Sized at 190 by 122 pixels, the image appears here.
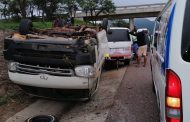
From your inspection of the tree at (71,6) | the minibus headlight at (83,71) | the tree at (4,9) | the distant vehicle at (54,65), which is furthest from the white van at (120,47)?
the tree at (71,6)

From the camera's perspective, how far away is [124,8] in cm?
7475

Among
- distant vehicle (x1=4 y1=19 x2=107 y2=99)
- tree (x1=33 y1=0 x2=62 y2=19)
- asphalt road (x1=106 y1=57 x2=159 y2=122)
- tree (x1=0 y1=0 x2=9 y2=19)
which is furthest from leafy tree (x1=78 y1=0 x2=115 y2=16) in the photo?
distant vehicle (x1=4 y1=19 x2=107 y2=99)

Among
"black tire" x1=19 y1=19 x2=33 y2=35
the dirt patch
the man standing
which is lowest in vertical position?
the dirt patch

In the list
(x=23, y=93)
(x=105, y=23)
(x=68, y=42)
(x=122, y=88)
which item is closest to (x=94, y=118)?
(x=68, y=42)

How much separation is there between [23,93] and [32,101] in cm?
54

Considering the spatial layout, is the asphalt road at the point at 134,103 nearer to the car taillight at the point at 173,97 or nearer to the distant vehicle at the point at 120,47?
the car taillight at the point at 173,97

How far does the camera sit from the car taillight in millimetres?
4254

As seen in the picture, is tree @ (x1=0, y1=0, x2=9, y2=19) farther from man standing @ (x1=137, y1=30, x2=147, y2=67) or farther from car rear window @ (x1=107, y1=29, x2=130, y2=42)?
man standing @ (x1=137, y1=30, x2=147, y2=67)

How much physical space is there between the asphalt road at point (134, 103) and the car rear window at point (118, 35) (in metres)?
4.84

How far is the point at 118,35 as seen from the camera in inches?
715

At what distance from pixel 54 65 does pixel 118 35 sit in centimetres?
1022

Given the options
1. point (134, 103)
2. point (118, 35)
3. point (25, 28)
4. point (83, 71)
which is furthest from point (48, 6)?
point (83, 71)

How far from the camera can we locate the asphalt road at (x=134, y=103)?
8016 mm

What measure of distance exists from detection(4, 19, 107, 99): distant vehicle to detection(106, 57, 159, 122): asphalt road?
2.74ft
